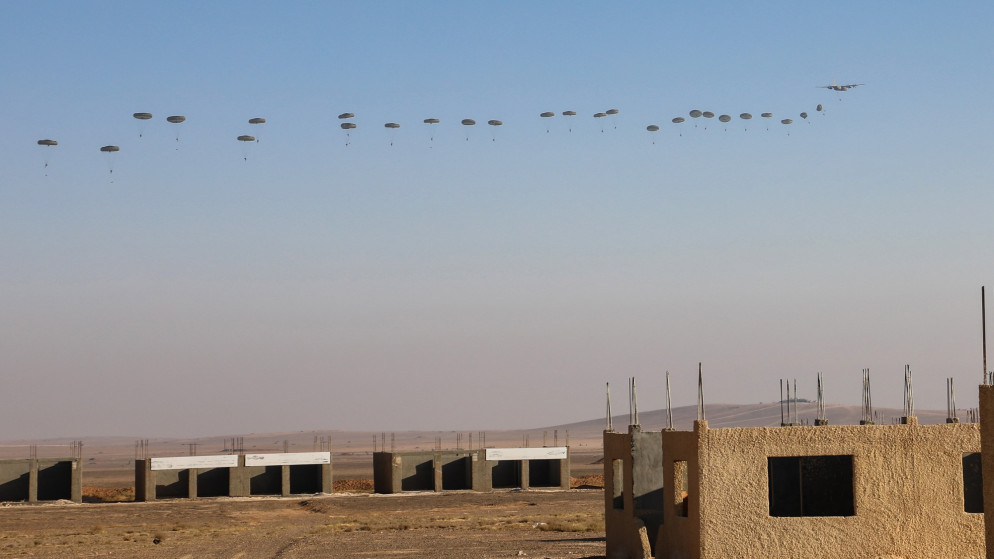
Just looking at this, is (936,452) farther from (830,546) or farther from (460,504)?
(460,504)

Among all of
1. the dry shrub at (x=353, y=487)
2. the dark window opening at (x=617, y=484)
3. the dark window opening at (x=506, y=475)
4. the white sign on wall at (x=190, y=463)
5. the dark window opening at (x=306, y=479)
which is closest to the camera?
the dark window opening at (x=617, y=484)

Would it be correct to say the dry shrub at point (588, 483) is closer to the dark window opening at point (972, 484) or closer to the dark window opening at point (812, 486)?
the dark window opening at point (972, 484)

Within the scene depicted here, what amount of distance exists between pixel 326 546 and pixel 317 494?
2913 centimetres

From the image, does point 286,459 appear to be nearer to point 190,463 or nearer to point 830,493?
point 190,463

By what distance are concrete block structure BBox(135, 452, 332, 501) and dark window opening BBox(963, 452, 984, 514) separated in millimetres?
48233

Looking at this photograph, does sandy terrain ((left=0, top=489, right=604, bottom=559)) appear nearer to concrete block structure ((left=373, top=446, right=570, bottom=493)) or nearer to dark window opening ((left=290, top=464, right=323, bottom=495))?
concrete block structure ((left=373, top=446, right=570, bottom=493))

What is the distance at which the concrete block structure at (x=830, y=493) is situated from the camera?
2523 centimetres

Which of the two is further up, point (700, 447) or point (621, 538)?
point (700, 447)

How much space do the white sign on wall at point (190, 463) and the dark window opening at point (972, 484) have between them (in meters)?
49.2

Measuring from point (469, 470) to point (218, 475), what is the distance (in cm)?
1475

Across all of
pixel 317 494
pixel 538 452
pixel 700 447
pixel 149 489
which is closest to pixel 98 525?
pixel 149 489

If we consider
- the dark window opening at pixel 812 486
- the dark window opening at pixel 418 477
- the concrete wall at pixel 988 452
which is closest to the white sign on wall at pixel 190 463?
the dark window opening at pixel 418 477

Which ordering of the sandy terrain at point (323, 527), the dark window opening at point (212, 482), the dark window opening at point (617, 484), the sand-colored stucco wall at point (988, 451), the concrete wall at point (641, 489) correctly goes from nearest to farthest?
1. the sand-colored stucco wall at point (988, 451)
2. the concrete wall at point (641, 489)
3. the dark window opening at point (617, 484)
4. the sandy terrain at point (323, 527)
5. the dark window opening at point (212, 482)

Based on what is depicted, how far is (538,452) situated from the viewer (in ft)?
243
